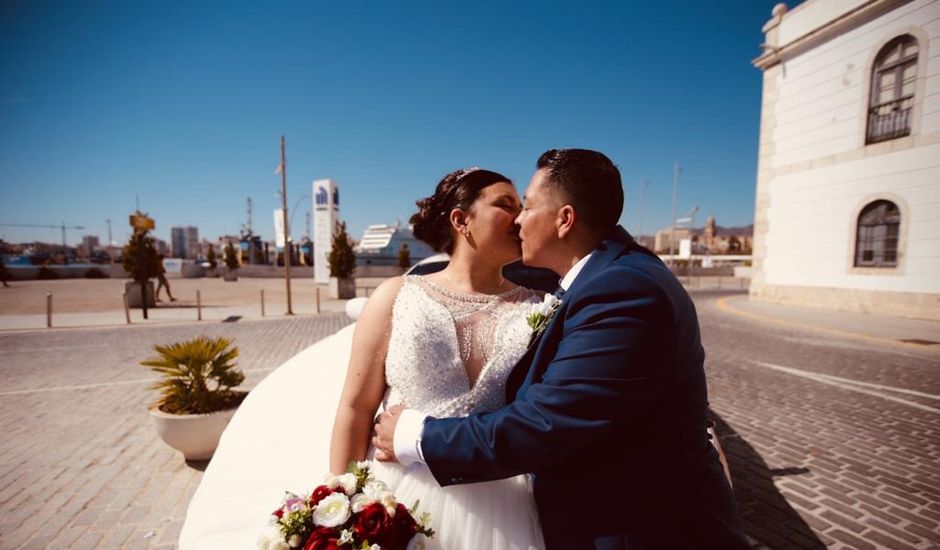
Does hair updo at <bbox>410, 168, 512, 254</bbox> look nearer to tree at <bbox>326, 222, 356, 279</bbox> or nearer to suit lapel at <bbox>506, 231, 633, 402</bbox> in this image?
suit lapel at <bbox>506, 231, 633, 402</bbox>

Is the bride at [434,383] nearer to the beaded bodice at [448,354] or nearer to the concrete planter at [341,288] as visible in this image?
the beaded bodice at [448,354]

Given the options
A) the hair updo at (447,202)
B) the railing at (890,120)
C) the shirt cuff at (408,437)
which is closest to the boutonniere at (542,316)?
A: the shirt cuff at (408,437)

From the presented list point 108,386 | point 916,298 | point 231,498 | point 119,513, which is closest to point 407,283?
point 231,498

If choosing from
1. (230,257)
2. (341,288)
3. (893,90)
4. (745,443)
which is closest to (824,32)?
(893,90)

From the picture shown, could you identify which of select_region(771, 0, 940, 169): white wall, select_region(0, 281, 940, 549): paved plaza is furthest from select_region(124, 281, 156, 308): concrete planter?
select_region(771, 0, 940, 169): white wall

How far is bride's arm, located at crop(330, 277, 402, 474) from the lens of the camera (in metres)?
1.92

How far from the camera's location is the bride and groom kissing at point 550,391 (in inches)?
53.2

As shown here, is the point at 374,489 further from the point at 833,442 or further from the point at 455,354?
the point at 833,442

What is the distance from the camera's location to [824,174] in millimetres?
15852

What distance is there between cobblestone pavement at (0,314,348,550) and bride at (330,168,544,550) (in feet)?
9.05

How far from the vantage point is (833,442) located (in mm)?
4992

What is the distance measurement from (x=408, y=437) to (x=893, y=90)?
66.8 ft

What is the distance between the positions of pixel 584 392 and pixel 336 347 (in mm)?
2556

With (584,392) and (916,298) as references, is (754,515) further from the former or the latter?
(916,298)
